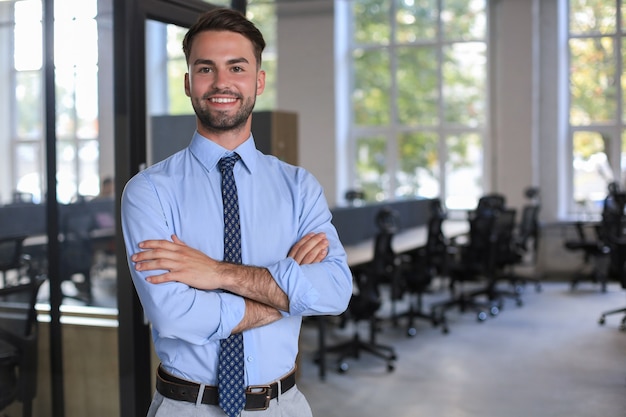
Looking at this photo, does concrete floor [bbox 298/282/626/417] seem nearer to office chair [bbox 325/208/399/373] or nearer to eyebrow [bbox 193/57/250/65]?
office chair [bbox 325/208/399/373]

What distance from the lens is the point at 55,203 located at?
10.6 ft

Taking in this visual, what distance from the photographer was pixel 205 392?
1.69 m

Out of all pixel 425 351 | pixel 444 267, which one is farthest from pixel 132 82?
pixel 444 267

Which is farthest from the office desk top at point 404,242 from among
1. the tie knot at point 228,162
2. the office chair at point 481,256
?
the tie knot at point 228,162

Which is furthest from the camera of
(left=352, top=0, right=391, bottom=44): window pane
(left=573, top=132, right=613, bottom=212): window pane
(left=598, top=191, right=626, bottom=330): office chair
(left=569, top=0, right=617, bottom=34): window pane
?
(left=352, top=0, right=391, bottom=44): window pane

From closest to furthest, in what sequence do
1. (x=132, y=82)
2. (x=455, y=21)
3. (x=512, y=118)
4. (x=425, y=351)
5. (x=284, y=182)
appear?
(x=284, y=182) → (x=132, y=82) → (x=425, y=351) → (x=512, y=118) → (x=455, y=21)

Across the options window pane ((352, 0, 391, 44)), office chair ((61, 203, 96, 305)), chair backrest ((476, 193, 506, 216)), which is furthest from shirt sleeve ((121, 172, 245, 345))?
window pane ((352, 0, 391, 44))

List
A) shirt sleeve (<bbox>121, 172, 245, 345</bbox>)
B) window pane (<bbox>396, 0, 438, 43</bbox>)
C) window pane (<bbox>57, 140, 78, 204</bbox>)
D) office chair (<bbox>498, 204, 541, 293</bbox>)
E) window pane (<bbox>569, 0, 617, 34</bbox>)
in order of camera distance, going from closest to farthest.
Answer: shirt sleeve (<bbox>121, 172, 245, 345</bbox>), window pane (<bbox>57, 140, 78, 204</bbox>), office chair (<bbox>498, 204, 541, 293</bbox>), window pane (<bbox>569, 0, 617, 34</bbox>), window pane (<bbox>396, 0, 438, 43</bbox>)

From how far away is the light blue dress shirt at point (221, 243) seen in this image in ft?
5.39

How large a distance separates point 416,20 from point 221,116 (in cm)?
1075

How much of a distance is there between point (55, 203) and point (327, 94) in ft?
29.0

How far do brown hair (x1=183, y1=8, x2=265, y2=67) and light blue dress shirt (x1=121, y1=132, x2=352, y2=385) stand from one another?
22cm

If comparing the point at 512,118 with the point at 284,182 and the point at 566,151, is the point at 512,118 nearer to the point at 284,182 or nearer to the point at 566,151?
the point at 566,151

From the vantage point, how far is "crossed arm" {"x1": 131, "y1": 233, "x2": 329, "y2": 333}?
1.64 m
